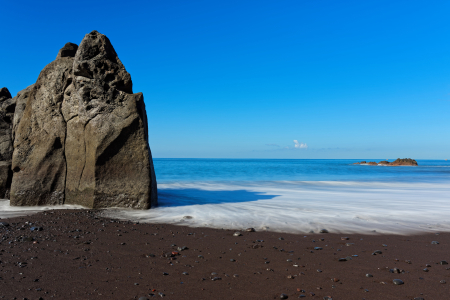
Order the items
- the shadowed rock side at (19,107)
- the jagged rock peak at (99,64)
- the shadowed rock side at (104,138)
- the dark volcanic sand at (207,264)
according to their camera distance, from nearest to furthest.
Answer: the dark volcanic sand at (207,264) → the shadowed rock side at (104,138) → the jagged rock peak at (99,64) → the shadowed rock side at (19,107)

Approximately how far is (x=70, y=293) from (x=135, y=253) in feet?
4.17

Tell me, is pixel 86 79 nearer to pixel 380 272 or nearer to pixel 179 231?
pixel 179 231

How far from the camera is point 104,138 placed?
741 centimetres

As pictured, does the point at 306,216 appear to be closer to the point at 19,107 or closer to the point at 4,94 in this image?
the point at 19,107

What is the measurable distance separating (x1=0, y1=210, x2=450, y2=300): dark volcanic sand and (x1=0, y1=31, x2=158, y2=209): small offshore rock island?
206cm

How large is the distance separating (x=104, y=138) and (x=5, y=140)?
14.8 ft

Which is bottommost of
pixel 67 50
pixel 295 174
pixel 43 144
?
pixel 295 174

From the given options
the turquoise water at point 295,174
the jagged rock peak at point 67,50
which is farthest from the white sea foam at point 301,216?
the turquoise water at point 295,174

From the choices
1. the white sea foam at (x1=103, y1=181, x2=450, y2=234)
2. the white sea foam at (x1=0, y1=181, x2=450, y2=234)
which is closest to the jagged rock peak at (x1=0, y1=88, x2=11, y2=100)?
the white sea foam at (x1=0, y1=181, x2=450, y2=234)

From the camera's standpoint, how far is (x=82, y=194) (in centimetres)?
763

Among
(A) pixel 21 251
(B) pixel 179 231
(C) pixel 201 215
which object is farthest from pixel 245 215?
(A) pixel 21 251

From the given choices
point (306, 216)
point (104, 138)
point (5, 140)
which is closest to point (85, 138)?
point (104, 138)

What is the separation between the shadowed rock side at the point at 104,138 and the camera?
746 centimetres

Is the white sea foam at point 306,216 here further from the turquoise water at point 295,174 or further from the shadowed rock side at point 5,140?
the turquoise water at point 295,174
